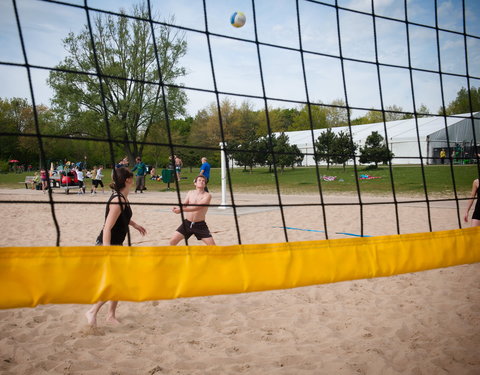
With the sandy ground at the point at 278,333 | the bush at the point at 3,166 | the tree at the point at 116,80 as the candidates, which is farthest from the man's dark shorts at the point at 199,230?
the bush at the point at 3,166

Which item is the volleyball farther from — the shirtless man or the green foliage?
the green foliage

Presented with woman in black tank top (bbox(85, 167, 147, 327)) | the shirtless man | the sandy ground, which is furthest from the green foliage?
woman in black tank top (bbox(85, 167, 147, 327))

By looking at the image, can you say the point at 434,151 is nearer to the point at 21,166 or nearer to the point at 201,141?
the point at 201,141

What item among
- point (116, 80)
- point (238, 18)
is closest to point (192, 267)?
point (238, 18)

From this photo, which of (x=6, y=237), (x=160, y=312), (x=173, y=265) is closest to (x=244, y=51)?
(x=173, y=265)

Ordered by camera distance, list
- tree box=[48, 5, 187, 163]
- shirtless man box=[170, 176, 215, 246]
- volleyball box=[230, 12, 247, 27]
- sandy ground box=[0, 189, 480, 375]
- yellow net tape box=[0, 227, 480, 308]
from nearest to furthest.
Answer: yellow net tape box=[0, 227, 480, 308] < sandy ground box=[0, 189, 480, 375] < shirtless man box=[170, 176, 215, 246] < volleyball box=[230, 12, 247, 27] < tree box=[48, 5, 187, 163]

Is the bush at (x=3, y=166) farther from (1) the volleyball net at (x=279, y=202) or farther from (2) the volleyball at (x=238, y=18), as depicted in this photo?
(1) the volleyball net at (x=279, y=202)

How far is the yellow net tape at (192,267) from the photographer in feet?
5.33

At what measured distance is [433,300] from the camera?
304 centimetres

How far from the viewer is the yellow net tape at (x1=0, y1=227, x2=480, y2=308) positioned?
1.63 m

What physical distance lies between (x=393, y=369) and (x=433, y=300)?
4.14ft

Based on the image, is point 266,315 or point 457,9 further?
point 457,9

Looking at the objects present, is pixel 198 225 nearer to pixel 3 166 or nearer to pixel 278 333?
pixel 278 333

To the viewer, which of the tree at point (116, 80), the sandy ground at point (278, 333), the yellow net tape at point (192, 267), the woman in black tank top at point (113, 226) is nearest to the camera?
the yellow net tape at point (192, 267)
